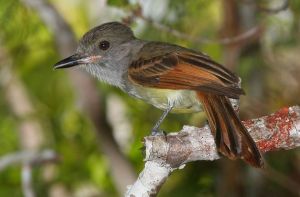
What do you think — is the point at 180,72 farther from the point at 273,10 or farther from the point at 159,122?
the point at 273,10

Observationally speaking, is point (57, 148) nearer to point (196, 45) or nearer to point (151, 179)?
point (196, 45)

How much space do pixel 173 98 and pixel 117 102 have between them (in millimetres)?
3133

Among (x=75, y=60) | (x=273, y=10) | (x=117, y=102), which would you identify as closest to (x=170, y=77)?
(x=75, y=60)

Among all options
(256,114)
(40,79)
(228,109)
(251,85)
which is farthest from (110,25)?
(40,79)

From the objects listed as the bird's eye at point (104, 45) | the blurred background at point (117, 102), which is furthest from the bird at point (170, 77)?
the blurred background at point (117, 102)

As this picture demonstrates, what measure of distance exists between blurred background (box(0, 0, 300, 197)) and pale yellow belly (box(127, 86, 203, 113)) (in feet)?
4.51

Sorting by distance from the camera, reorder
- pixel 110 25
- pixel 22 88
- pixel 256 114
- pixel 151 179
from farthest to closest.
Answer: pixel 22 88 → pixel 256 114 → pixel 110 25 → pixel 151 179

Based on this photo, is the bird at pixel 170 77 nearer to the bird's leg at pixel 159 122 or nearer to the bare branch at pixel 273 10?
the bird's leg at pixel 159 122

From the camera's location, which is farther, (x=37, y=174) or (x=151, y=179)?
(x=37, y=174)

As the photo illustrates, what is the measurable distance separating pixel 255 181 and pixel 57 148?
160 cm

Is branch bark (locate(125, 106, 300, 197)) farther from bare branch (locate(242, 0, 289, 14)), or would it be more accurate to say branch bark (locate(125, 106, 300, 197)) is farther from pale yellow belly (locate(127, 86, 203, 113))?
bare branch (locate(242, 0, 289, 14))

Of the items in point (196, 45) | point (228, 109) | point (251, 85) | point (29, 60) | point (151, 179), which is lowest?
point (151, 179)

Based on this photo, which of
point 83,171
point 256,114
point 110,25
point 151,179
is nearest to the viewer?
point 151,179

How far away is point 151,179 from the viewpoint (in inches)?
114
